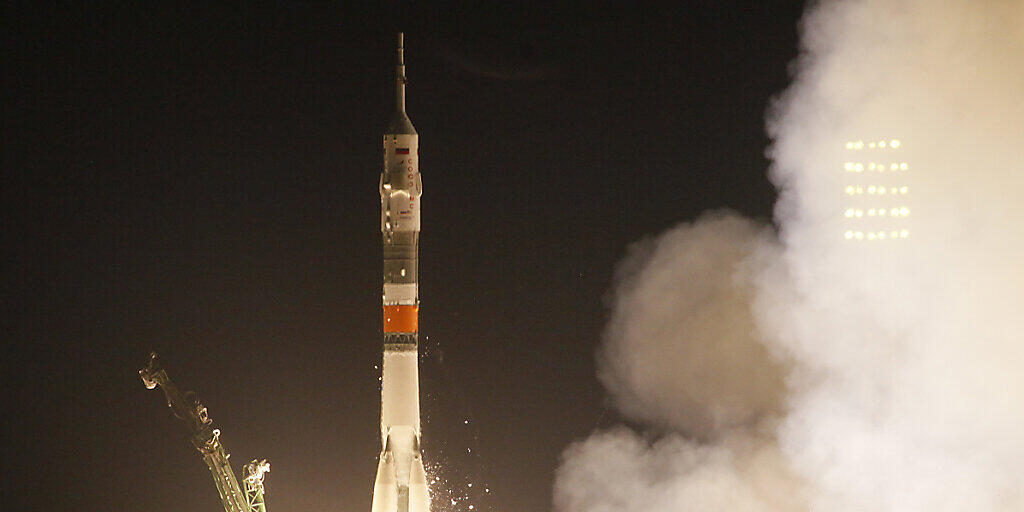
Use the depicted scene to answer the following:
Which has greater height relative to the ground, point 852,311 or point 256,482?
point 852,311

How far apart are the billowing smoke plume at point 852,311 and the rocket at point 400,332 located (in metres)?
2.91

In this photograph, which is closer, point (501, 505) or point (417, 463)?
point (417, 463)

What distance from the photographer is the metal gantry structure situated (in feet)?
45.0

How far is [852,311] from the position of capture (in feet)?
49.0

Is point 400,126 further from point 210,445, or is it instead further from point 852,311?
point 852,311

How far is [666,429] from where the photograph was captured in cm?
1538

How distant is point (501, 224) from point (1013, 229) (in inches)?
199

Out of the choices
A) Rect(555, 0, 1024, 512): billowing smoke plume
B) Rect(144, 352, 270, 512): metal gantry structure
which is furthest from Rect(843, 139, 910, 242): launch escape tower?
Rect(144, 352, 270, 512): metal gantry structure

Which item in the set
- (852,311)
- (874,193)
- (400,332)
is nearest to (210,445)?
(400,332)

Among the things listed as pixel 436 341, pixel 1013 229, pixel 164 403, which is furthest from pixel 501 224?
pixel 1013 229

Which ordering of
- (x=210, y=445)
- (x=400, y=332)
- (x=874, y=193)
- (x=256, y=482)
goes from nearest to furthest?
1. (x=400, y=332)
2. (x=210, y=445)
3. (x=256, y=482)
4. (x=874, y=193)

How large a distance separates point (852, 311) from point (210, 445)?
6.44m

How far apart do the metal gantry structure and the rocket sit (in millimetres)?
1566

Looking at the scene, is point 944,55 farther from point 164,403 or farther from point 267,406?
point 164,403
